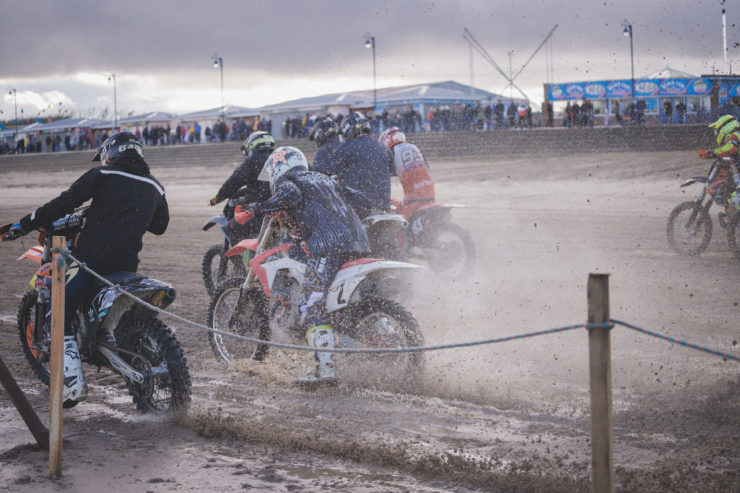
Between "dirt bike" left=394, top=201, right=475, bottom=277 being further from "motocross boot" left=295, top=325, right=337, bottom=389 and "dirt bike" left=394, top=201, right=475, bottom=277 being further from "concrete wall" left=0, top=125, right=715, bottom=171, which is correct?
"concrete wall" left=0, top=125, right=715, bottom=171

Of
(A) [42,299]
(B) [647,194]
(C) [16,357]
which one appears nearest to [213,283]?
(C) [16,357]

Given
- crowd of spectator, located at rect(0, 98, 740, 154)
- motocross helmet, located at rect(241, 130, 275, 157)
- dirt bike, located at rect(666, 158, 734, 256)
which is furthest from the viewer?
crowd of spectator, located at rect(0, 98, 740, 154)

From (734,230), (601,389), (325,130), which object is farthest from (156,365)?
(734,230)

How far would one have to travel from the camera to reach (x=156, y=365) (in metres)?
5.04

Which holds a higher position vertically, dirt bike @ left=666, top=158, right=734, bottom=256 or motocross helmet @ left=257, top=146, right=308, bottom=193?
motocross helmet @ left=257, top=146, right=308, bottom=193

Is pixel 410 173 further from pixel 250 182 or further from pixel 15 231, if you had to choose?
pixel 15 231

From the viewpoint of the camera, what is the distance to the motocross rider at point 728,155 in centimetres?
1044

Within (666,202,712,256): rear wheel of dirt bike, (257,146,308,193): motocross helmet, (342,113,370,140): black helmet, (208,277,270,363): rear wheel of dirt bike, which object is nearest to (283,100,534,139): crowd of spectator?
(666,202,712,256): rear wheel of dirt bike

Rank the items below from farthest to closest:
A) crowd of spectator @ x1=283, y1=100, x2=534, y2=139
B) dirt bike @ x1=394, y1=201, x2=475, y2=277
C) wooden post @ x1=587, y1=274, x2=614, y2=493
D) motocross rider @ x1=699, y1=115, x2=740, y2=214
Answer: crowd of spectator @ x1=283, y1=100, x2=534, y2=139, motocross rider @ x1=699, y1=115, x2=740, y2=214, dirt bike @ x1=394, y1=201, x2=475, y2=277, wooden post @ x1=587, y1=274, x2=614, y2=493

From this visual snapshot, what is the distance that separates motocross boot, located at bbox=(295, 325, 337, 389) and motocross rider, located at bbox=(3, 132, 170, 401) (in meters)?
1.38

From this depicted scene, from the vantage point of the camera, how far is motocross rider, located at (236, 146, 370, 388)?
551 centimetres

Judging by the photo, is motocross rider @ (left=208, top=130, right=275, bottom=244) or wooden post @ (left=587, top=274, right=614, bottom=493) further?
motocross rider @ (left=208, top=130, right=275, bottom=244)

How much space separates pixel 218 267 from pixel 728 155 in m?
7.15

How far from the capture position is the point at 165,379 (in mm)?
4984
